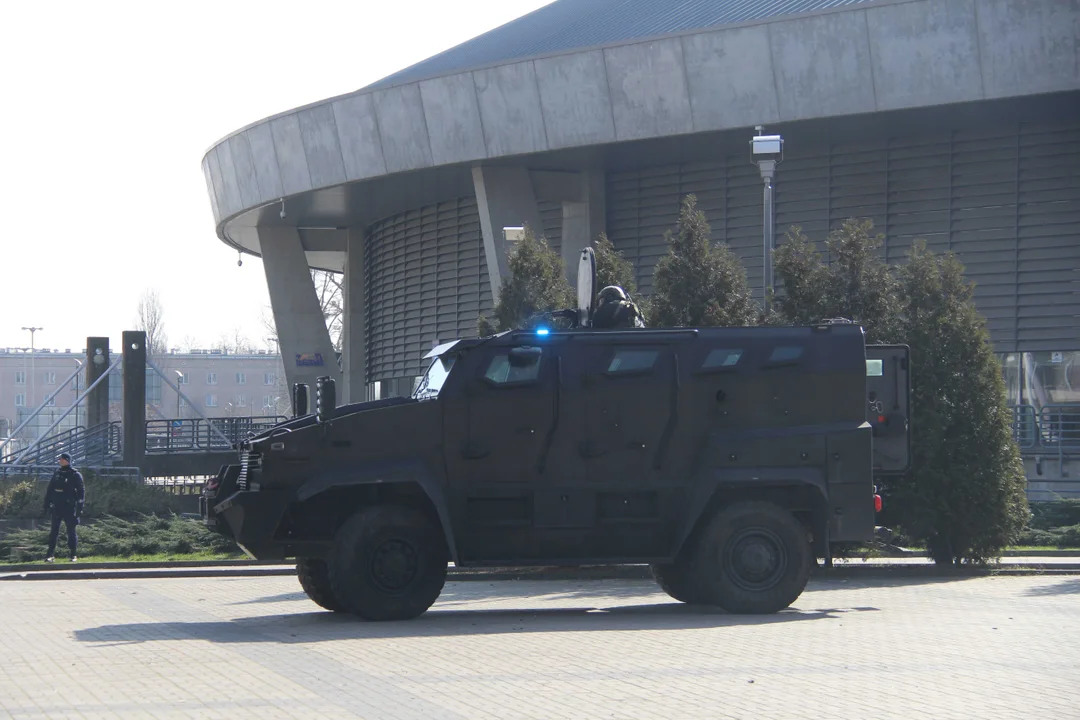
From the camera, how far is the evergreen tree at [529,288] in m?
23.7

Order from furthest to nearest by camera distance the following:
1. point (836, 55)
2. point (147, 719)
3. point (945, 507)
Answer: point (836, 55), point (945, 507), point (147, 719)

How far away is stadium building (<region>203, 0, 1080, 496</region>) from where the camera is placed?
2692 centimetres

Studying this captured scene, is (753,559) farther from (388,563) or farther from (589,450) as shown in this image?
(388,563)

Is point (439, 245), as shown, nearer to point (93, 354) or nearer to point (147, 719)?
point (93, 354)

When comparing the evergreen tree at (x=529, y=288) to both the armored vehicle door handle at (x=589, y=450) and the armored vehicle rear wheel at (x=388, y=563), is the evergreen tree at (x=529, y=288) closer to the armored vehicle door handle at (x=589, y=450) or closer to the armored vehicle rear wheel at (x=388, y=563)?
the armored vehicle door handle at (x=589, y=450)

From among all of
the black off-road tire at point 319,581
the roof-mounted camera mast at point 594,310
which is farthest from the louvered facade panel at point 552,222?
the black off-road tire at point 319,581

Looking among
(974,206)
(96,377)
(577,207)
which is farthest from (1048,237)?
(96,377)

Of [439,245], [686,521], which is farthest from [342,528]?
[439,245]

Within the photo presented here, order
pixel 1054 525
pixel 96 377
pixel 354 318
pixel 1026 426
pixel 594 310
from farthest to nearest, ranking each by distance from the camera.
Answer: pixel 354 318
pixel 96 377
pixel 1026 426
pixel 1054 525
pixel 594 310

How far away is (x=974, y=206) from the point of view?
96.7ft

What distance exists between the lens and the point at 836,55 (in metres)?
27.4

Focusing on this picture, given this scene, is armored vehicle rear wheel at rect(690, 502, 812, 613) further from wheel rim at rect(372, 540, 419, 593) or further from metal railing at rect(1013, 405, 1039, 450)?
metal railing at rect(1013, 405, 1039, 450)

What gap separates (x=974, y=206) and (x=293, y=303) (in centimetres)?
2223

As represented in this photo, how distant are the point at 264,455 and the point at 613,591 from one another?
5.29 metres
